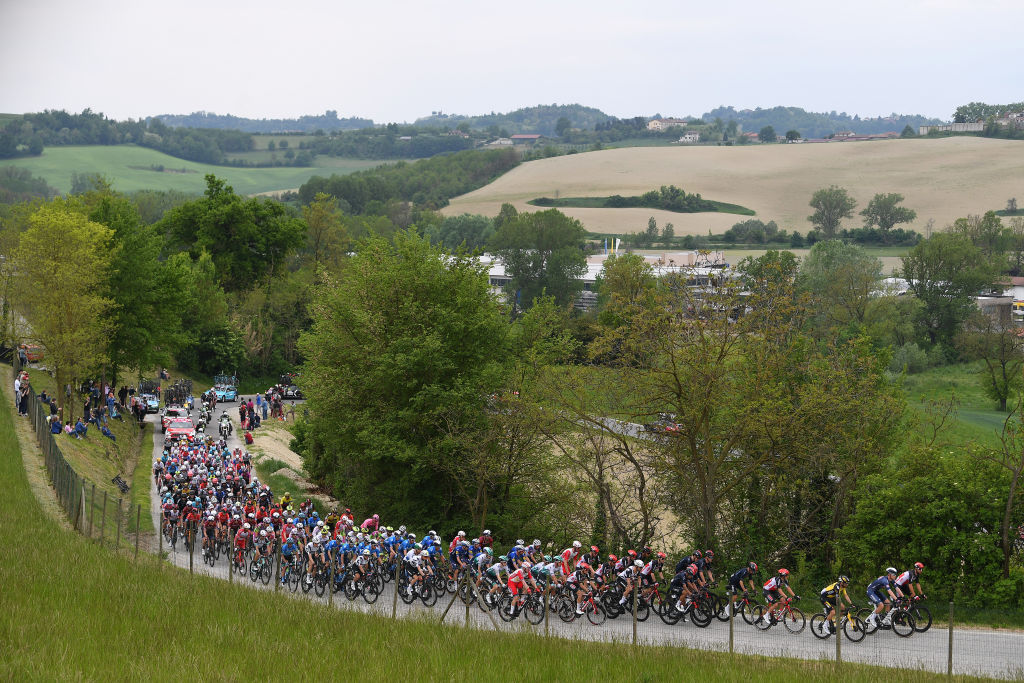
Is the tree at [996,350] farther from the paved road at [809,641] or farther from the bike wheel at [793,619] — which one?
the paved road at [809,641]

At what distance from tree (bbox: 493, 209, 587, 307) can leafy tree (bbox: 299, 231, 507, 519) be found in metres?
75.3

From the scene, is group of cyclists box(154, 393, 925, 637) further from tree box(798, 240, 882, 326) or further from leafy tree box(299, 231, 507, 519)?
tree box(798, 240, 882, 326)

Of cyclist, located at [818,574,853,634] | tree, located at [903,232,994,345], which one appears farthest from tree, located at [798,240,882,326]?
cyclist, located at [818,574,853,634]

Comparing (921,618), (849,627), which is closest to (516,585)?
(849,627)

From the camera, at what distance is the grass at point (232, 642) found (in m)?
14.5

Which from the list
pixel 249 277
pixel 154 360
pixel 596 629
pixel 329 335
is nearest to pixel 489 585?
pixel 596 629

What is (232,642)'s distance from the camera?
632 inches

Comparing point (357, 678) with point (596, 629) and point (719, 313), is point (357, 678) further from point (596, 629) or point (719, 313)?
point (719, 313)

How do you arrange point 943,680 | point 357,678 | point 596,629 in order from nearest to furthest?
point 357,678 < point 943,680 < point 596,629

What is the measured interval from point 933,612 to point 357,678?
15.4 meters

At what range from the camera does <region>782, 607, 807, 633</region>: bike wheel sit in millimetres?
23375

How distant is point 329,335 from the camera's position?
41125 mm

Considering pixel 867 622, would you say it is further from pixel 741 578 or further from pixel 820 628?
pixel 741 578

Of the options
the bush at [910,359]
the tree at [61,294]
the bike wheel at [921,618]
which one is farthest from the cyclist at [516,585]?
the bush at [910,359]
